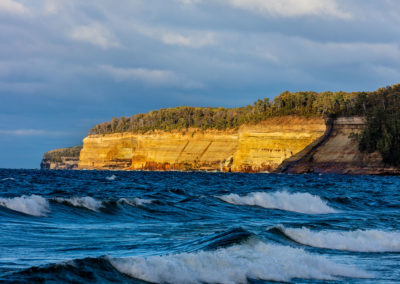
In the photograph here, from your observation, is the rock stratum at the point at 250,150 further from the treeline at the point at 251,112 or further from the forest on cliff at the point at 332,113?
the treeline at the point at 251,112

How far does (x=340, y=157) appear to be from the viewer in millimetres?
104750

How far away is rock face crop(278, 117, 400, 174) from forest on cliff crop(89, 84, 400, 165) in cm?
167

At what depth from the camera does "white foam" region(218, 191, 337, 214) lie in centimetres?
2721

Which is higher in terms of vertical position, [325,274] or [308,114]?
[308,114]

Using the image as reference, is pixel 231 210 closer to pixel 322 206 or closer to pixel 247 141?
pixel 322 206

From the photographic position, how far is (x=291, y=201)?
2880 centimetres

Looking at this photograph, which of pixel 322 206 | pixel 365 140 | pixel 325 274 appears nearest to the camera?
pixel 325 274

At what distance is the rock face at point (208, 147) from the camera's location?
119062 millimetres

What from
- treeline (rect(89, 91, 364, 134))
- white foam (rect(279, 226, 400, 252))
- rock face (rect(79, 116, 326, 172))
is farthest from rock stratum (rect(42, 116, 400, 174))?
white foam (rect(279, 226, 400, 252))

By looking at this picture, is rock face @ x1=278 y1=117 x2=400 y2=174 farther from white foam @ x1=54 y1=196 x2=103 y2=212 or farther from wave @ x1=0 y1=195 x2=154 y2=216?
white foam @ x1=54 y1=196 x2=103 y2=212

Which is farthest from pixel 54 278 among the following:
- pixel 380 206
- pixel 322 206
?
pixel 380 206

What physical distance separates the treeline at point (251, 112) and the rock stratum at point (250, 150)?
3696mm

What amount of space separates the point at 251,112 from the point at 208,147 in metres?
16.3

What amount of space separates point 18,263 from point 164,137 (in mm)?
143459
